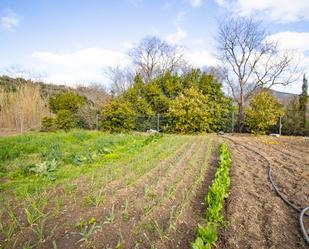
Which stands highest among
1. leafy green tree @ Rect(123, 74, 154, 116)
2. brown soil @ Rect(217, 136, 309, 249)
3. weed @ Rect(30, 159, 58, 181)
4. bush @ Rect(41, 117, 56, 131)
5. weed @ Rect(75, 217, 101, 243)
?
leafy green tree @ Rect(123, 74, 154, 116)

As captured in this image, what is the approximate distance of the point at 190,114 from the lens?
1320cm

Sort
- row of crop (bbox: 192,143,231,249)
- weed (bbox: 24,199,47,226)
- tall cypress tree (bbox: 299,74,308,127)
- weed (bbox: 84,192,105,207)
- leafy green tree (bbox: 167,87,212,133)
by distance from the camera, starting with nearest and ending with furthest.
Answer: row of crop (bbox: 192,143,231,249) → weed (bbox: 24,199,47,226) → weed (bbox: 84,192,105,207) → leafy green tree (bbox: 167,87,212,133) → tall cypress tree (bbox: 299,74,308,127)

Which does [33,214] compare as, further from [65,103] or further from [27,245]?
[65,103]

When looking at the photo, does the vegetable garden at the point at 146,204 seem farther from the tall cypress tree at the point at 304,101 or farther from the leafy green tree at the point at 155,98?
the leafy green tree at the point at 155,98

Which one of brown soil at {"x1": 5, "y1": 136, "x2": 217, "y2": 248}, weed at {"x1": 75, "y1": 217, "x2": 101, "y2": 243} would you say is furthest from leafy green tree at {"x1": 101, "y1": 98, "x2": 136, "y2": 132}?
weed at {"x1": 75, "y1": 217, "x2": 101, "y2": 243}

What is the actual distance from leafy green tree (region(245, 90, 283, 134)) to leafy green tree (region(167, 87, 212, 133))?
2339mm

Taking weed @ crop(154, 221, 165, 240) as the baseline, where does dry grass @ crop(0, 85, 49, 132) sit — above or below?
above

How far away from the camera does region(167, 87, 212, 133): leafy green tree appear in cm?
1326

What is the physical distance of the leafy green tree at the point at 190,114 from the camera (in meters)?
13.3

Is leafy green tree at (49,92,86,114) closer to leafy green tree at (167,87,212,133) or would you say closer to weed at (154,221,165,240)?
leafy green tree at (167,87,212,133)

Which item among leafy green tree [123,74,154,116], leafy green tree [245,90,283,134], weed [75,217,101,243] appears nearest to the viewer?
weed [75,217,101,243]

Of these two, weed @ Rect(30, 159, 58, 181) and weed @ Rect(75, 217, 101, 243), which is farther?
weed @ Rect(30, 159, 58, 181)

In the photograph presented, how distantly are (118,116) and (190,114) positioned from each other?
13.0 feet

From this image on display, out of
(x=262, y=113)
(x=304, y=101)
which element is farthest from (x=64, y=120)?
(x=304, y=101)
